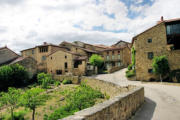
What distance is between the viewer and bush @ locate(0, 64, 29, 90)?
24723 millimetres

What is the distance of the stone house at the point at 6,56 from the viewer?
30.2 metres

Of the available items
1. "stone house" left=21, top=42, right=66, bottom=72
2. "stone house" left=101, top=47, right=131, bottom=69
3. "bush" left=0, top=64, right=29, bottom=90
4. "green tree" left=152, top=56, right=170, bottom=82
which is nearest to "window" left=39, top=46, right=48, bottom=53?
"stone house" left=21, top=42, right=66, bottom=72

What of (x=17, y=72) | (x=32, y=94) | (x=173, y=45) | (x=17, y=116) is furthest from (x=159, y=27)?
(x=17, y=72)

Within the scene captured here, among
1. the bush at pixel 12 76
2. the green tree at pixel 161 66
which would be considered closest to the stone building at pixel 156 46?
the green tree at pixel 161 66

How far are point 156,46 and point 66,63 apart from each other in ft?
73.5

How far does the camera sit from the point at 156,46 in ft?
66.3

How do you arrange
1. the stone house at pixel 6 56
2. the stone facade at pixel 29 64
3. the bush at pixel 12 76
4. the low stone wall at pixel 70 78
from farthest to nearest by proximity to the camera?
the stone house at pixel 6 56
the stone facade at pixel 29 64
the low stone wall at pixel 70 78
the bush at pixel 12 76

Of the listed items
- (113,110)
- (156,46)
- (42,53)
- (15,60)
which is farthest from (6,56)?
(156,46)

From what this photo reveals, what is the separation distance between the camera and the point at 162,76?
19344 millimetres

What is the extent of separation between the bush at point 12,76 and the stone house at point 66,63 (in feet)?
26.8

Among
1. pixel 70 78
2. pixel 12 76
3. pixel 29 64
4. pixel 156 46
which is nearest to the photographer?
pixel 156 46

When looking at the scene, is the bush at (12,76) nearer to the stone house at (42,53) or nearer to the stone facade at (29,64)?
the stone facade at (29,64)

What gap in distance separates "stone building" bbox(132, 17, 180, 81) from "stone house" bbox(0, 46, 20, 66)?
32930 millimetres

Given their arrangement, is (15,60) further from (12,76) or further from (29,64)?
(12,76)
